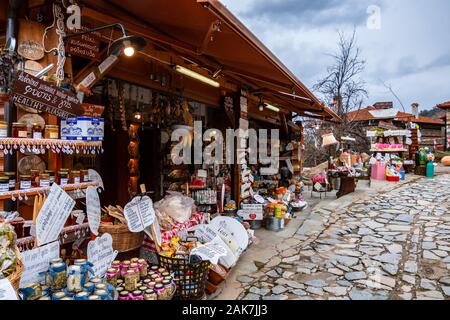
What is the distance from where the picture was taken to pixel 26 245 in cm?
264

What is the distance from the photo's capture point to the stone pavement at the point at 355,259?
4.09 meters

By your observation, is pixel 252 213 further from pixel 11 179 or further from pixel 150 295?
pixel 11 179

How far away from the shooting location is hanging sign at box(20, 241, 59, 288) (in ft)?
7.78

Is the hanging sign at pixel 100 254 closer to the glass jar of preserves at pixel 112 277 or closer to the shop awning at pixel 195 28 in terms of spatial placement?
the glass jar of preserves at pixel 112 277

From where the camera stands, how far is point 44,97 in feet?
8.27

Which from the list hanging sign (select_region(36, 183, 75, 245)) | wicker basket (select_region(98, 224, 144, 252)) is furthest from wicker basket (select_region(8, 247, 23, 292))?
wicker basket (select_region(98, 224, 144, 252))

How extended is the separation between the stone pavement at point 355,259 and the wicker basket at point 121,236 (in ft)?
4.34

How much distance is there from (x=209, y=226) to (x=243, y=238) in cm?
57

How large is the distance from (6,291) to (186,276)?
6.74 feet

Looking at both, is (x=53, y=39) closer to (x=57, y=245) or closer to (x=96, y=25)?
(x=96, y=25)

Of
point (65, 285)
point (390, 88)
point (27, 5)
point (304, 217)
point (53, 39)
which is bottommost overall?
point (304, 217)

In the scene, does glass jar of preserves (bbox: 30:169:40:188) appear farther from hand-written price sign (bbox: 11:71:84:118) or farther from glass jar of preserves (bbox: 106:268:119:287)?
glass jar of preserves (bbox: 106:268:119:287)

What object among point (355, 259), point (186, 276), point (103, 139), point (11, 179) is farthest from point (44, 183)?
point (355, 259)
